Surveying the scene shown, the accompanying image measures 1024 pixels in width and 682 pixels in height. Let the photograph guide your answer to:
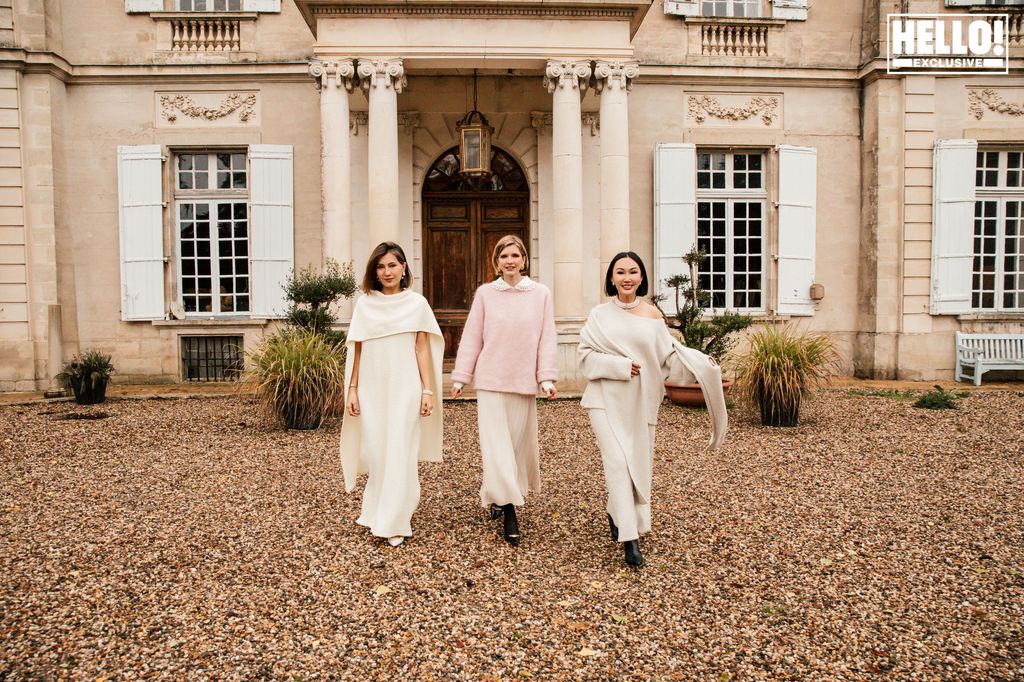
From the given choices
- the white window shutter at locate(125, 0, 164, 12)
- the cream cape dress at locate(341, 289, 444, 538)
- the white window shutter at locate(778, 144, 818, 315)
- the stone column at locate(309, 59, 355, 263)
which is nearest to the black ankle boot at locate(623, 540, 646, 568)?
the cream cape dress at locate(341, 289, 444, 538)

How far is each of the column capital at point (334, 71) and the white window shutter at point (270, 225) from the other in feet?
6.76

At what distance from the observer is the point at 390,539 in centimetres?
368

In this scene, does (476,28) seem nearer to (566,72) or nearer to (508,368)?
(566,72)

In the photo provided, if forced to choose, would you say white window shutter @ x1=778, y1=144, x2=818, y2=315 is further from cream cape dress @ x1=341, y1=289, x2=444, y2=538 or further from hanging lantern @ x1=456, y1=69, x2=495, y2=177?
cream cape dress @ x1=341, y1=289, x2=444, y2=538

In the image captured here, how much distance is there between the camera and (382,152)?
8.48 metres

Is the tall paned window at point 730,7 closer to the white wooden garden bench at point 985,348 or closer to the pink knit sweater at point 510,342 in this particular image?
the white wooden garden bench at point 985,348

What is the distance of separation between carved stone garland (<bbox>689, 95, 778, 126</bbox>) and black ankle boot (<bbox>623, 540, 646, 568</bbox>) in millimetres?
8673

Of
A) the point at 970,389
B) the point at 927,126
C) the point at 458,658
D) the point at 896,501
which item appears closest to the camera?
the point at 458,658

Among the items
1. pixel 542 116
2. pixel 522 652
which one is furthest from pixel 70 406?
pixel 522 652

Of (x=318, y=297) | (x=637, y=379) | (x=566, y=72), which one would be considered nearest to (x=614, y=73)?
(x=566, y=72)

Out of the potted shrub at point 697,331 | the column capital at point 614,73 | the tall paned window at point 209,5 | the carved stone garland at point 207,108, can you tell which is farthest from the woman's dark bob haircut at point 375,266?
the tall paned window at point 209,5

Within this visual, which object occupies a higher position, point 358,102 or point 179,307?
point 358,102

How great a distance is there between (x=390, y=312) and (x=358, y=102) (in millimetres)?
6902

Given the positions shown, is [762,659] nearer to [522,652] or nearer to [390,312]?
[522,652]
